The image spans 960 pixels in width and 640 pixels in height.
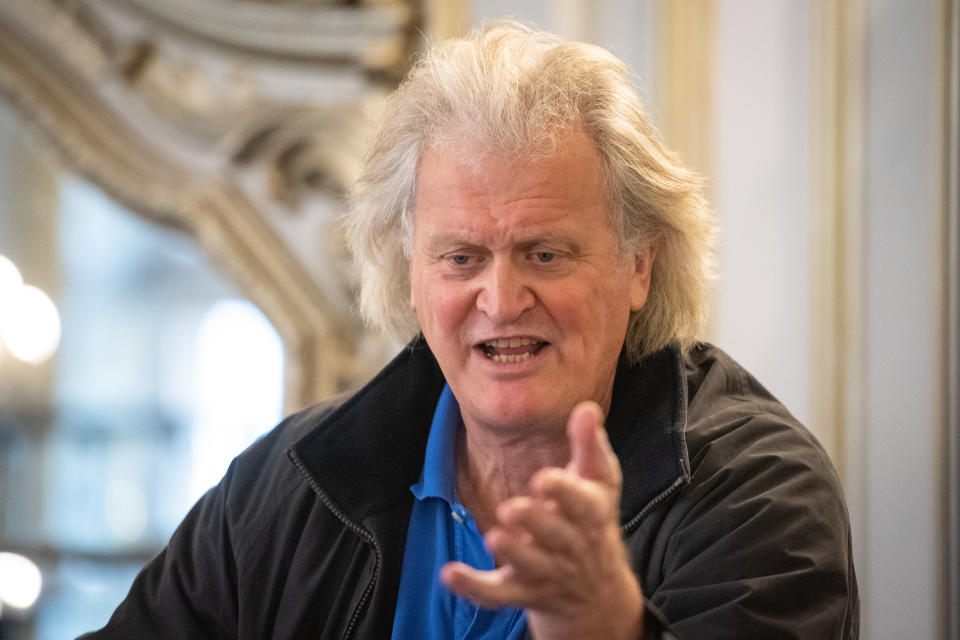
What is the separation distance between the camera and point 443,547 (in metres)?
1.41

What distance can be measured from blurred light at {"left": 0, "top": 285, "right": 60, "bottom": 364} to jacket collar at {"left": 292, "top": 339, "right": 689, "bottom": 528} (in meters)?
1.80

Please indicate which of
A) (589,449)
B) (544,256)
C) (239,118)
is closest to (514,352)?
(544,256)

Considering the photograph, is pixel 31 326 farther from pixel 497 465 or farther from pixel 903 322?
pixel 903 322

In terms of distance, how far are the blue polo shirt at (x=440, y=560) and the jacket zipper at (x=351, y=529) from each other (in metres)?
0.04

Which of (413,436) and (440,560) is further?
(413,436)

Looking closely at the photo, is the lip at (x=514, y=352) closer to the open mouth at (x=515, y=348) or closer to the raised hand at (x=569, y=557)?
the open mouth at (x=515, y=348)

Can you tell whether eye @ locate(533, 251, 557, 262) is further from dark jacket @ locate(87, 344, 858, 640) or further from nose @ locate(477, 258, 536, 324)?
dark jacket @ locate(87, 344, 858, 640)

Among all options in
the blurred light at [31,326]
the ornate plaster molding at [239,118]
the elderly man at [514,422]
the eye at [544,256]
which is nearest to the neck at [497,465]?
the elderly man at [514,422]

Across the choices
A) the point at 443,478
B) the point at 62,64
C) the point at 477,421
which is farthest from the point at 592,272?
the point at 62,64

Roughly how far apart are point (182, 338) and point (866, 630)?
1.88 metres

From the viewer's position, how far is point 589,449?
3.02 feet

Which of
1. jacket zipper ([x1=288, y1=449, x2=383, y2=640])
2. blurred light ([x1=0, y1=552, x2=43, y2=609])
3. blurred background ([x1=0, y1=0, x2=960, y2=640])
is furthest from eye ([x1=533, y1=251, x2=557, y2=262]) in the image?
blurred light ([x1=0, y1=552, x2=43, y2=609])

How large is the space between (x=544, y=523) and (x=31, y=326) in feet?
8.35

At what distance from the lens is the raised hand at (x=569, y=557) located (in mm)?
877
